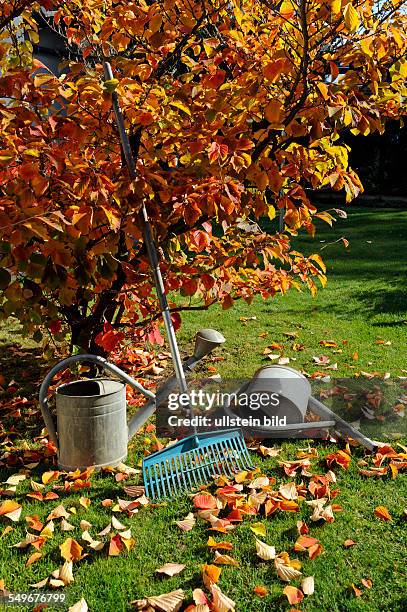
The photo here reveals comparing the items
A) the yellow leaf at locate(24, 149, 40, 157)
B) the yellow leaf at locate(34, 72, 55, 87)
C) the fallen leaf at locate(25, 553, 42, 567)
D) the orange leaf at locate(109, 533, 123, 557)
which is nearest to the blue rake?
the orange leaf at locate(109, 533, 123, 557)

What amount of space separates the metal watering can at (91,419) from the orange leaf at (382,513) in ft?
3.87

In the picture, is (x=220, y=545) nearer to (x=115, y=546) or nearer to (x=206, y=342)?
(x=115, y=546)

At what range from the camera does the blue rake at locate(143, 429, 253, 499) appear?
8.94ft

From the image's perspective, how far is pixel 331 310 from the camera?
19.7 ft

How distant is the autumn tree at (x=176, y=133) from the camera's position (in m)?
2.50

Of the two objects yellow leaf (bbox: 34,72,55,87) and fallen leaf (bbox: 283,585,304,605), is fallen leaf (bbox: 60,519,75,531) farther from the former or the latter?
yellow leaf (bbox: 34,72,55,87)

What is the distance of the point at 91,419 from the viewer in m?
2.87

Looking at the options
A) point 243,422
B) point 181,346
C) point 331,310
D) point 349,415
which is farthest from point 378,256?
point 243,422

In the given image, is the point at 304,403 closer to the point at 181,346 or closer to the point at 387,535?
the point at 387,535

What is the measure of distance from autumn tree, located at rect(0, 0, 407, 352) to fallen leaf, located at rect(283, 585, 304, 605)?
4.93ft

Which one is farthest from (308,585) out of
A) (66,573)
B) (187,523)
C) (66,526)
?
(66,526)

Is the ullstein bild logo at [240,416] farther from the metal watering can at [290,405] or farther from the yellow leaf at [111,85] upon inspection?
the yellow leaf at [111,85]

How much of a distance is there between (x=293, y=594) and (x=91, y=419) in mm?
1258

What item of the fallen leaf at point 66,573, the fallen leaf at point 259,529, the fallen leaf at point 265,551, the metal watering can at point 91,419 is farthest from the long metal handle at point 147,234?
the fallen leaf at point 66,573
